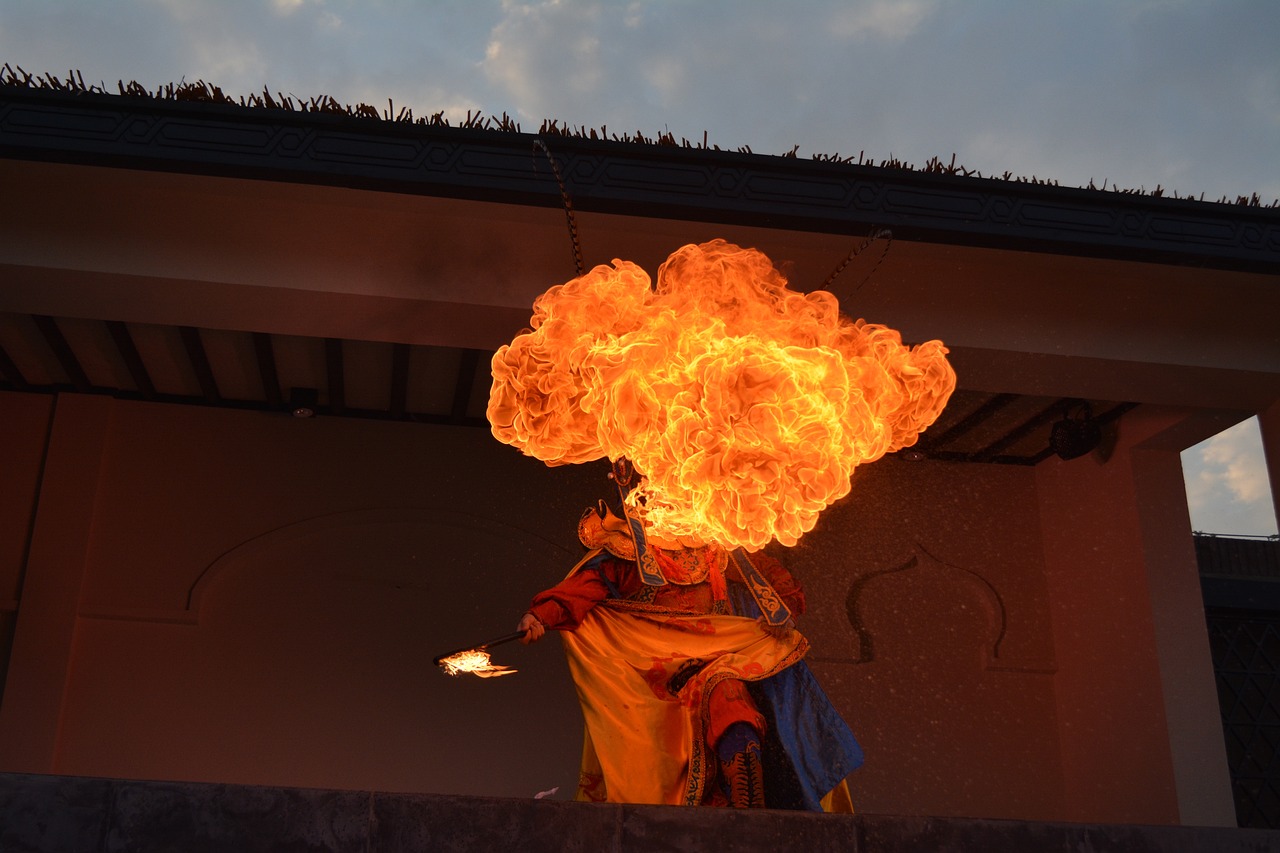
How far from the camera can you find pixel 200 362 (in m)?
6.58

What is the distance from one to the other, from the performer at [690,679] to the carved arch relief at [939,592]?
3.02 metres

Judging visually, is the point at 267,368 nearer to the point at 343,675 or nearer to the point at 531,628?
the point at 343,675

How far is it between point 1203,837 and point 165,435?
6.15m

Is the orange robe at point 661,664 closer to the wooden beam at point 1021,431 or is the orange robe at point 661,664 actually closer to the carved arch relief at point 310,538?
the carved arch relief at point 310,538

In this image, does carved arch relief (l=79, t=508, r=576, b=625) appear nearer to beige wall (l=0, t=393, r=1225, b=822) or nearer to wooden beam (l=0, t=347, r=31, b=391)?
beige wall (l=0, t=393, r=1225, b=822)

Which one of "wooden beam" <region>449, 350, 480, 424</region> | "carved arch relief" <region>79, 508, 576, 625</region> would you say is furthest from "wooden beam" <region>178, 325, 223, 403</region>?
"wooden beam" <region>449, 350, 480, 424</region>

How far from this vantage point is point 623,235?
511 centimetres

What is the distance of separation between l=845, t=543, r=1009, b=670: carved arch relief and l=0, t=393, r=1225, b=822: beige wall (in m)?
0.02

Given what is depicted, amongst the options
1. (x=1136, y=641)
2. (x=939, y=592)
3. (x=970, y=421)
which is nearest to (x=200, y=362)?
(x=970, y=421)

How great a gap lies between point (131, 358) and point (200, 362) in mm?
388

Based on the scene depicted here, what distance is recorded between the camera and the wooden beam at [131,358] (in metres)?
6.21

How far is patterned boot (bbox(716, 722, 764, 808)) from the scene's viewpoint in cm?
384

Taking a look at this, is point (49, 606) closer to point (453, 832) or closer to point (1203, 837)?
point (453, 832)

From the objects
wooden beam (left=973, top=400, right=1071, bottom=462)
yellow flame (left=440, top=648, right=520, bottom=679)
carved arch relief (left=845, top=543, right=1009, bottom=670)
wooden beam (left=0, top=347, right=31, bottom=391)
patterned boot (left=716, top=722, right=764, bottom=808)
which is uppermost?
wooden beam (left=0, top=347, right=31, bottom=391)
